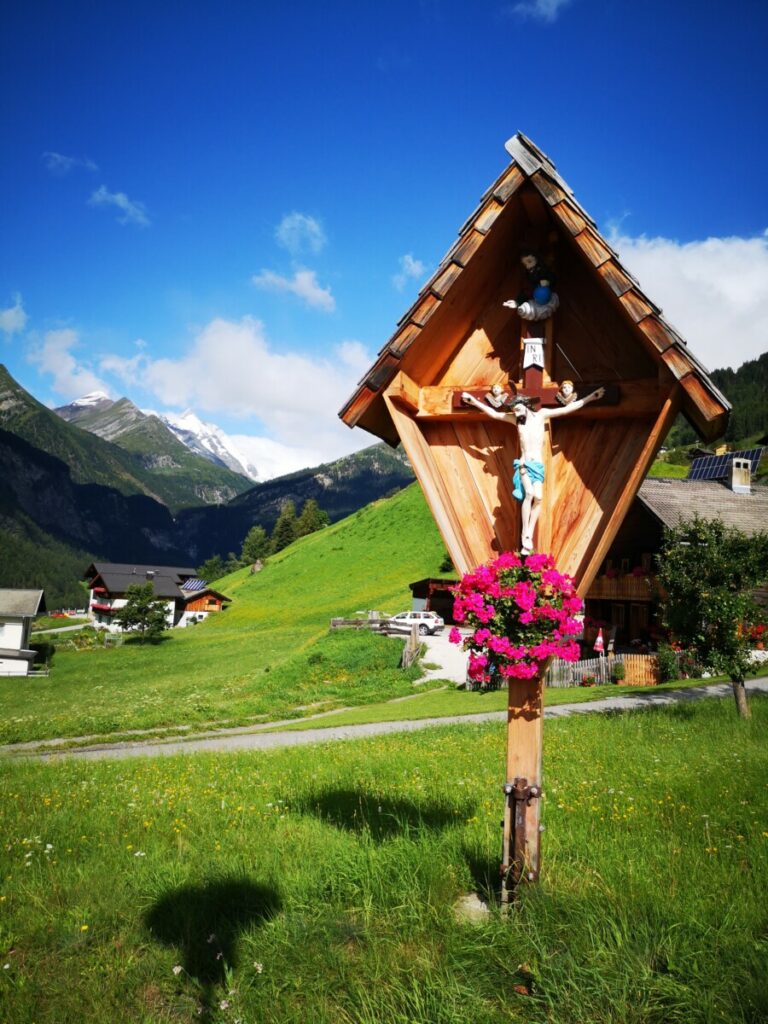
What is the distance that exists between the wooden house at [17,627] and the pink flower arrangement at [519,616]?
2275 inches

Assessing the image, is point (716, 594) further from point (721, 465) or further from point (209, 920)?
point (721, 465)

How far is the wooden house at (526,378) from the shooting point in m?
5.36

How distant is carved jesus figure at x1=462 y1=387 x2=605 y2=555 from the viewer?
17.7 feet

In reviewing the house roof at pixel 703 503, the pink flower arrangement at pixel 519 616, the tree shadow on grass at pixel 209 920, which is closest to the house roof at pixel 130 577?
the house roof at pixel 703 503

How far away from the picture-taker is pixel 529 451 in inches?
220

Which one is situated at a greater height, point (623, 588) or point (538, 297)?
point (538, 297)

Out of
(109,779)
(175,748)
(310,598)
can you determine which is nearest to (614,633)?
(175,748)

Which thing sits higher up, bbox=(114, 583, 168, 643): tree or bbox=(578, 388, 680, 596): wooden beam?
bbox=(578, 388, 680, 596): wooden beam

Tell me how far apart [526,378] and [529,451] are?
0.77 meters

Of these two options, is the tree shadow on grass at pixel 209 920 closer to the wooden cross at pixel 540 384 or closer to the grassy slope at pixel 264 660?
the wooden cross at pixel 540 384

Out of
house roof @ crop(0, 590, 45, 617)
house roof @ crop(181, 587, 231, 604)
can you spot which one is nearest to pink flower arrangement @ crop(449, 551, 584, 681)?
house roof @ crop(0, 590, 45, 617)

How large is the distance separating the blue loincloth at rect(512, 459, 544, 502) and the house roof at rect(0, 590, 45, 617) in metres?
65.1

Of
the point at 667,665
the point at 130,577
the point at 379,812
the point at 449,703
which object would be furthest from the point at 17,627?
the point at 379,812

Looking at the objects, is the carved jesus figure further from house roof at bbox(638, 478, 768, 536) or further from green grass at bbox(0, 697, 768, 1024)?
house roof at bbox(638, 478, 768, 536)
